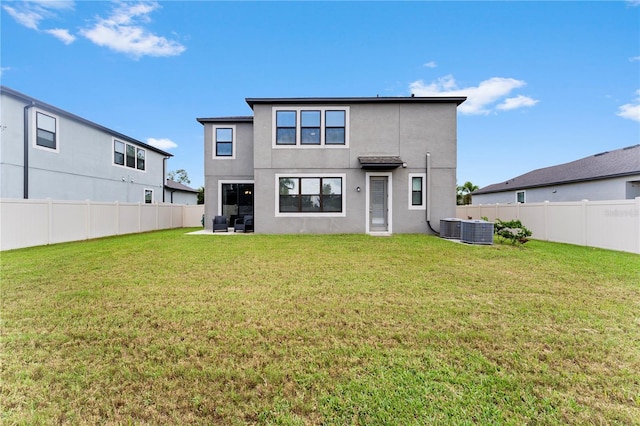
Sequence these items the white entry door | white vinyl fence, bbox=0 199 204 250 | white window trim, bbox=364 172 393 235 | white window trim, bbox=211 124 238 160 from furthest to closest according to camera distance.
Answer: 1. white window trim, bbox=211 124 238 160
2. the white entry door
3. white window trim, bbox=364 172 393 235
4. white vinyl fence, bbox=0 199 204 250

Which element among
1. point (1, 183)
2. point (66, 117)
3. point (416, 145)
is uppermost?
point (66, 117)

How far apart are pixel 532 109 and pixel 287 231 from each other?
A: 701 inches

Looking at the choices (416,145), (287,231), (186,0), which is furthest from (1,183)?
(416,145)

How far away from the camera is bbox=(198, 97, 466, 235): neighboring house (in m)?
11.8

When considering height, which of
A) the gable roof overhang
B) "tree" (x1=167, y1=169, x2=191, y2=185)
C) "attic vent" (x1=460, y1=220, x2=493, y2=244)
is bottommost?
"attic vent" (x1=460, y1=220, x2=493, y2=244)

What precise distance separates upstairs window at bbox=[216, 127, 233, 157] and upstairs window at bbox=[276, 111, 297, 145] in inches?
130

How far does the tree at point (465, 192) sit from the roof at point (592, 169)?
842 centimetres

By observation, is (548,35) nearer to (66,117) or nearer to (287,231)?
(287,231)

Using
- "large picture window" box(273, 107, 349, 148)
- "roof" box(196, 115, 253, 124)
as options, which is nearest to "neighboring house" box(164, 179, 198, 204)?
"roof" box(196, 115, 253, 124)

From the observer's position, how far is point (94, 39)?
11.7 meters

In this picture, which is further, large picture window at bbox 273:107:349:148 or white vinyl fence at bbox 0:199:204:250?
large picture window at bbox 273:107:349:148

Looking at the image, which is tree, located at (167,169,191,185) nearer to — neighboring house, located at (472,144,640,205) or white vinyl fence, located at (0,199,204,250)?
white vinyl fence, located at (0,199,204,250)

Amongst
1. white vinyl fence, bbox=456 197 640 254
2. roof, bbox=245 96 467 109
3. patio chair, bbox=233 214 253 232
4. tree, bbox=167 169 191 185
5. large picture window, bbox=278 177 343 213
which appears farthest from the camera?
tree, bbox=167 169 191 185

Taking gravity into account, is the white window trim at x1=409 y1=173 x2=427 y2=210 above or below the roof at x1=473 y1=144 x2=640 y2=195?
below
